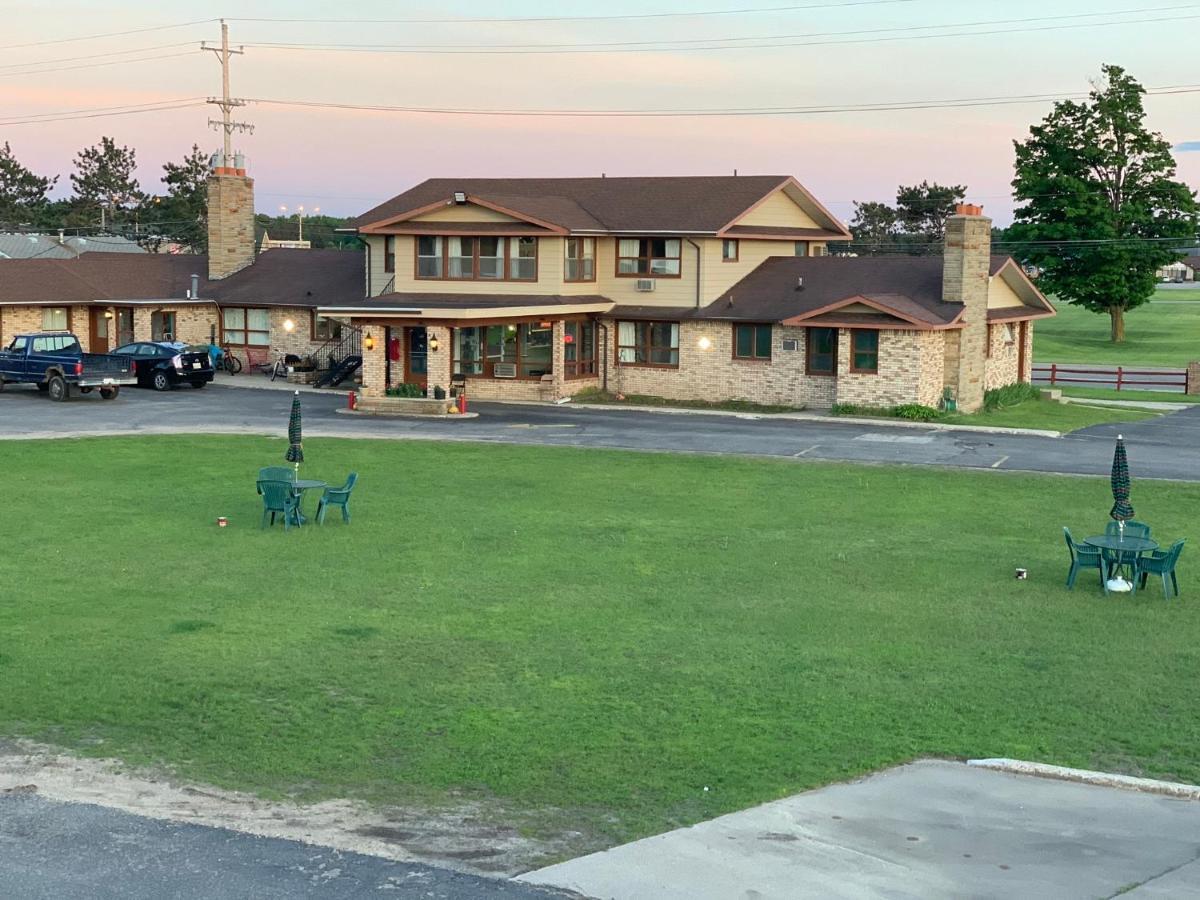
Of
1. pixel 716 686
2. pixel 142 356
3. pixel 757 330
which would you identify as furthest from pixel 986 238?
pixel 716 686

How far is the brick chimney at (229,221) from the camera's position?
57.0 meters

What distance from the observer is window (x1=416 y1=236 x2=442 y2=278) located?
4831 cm

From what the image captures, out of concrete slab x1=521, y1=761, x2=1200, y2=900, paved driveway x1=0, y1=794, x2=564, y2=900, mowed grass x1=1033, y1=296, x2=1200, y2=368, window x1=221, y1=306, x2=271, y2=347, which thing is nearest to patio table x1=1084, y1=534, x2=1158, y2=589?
concrete slab x1=521, y1=761, x2=1200, y2=900

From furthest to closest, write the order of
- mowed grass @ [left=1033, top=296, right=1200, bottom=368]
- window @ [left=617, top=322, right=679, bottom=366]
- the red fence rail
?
mowed grass @ [left=1033, top=296, right=1200, bottom=368] < the red fence rail < window @ [left=617, top=322, right=679, bottom=366]

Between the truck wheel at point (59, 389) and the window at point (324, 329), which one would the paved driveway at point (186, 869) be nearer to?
the truck wheel at point (59, 389)

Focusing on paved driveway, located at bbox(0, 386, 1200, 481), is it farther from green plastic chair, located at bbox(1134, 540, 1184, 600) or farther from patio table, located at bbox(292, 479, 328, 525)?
patio table, located at bbox(292, 479, 328, 525)

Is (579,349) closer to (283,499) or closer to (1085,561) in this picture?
(283,499)

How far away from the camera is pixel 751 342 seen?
46125 millimetres

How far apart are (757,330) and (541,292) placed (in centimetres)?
717

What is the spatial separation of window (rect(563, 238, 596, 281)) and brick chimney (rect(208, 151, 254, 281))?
52.7 ft

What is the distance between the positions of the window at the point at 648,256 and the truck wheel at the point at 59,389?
18.0 m

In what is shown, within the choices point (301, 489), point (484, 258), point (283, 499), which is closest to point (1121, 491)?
point (301, 489)

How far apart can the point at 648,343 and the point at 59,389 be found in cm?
1844

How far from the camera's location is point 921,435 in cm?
3862
